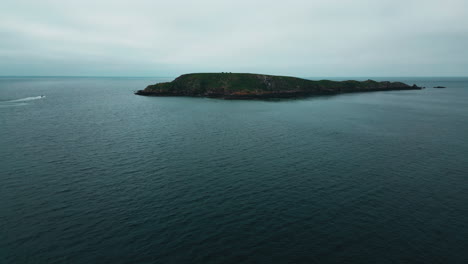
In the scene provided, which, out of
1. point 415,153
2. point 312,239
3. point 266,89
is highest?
point 266,89

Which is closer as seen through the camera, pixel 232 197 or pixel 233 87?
pixel 232 197

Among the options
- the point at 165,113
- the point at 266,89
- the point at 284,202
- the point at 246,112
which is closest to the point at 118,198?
the point at 284,202

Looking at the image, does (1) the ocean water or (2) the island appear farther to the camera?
(2) the island

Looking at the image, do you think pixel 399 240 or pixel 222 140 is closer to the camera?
pixel 399 240

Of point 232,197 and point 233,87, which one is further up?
point 233,87

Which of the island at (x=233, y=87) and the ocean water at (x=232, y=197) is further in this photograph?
the island at (x=233, y=87)

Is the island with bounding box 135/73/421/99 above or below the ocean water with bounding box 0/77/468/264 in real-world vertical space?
above

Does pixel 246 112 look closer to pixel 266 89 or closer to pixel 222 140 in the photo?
pixel 222 140

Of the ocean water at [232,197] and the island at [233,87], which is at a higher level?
the island at [233,87]
